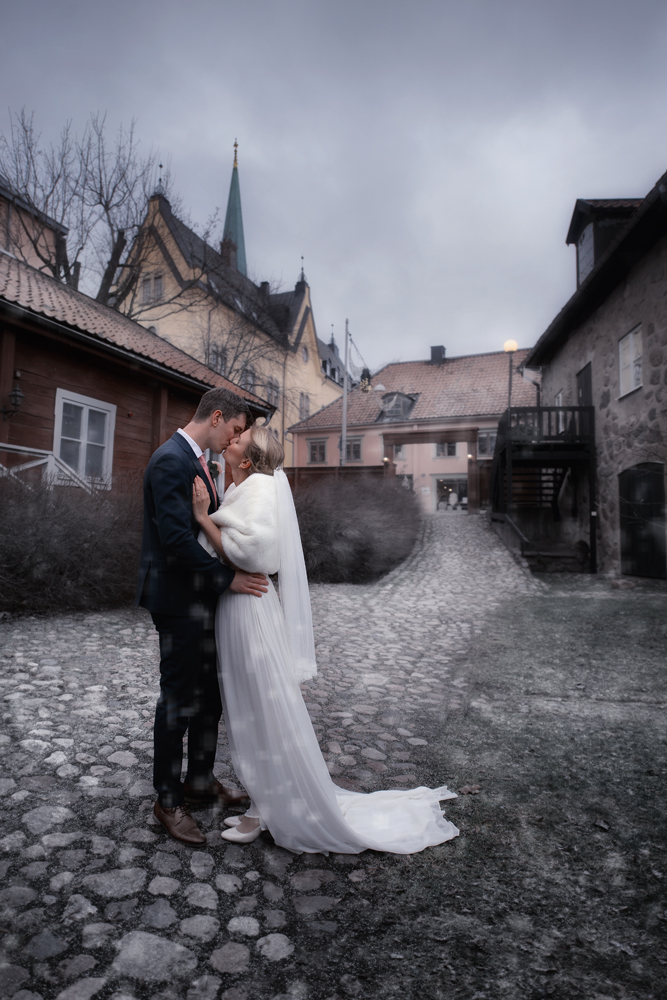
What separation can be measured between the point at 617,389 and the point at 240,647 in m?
12.0

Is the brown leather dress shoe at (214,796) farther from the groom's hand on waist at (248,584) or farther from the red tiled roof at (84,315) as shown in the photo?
the red tiled roof at (84,315)

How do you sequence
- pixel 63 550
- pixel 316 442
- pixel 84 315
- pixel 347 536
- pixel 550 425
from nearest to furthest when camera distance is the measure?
pixel 63 550
pixel 347 536
pixel 84 315
pixel 550 425
pixel 316 442

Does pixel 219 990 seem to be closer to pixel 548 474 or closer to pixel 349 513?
pixel 349 513

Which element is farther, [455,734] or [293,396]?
[293,396]

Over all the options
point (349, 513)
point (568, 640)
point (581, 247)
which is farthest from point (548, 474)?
point (568, 640)

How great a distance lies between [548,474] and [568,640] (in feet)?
34.9

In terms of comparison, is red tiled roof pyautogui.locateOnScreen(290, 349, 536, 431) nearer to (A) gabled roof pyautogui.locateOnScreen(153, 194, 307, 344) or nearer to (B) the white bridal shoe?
(A) gabled roof pyautogui.locateOnScreen(153, 194, 307, 344)

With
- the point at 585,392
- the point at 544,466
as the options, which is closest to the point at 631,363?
the point at 585,392

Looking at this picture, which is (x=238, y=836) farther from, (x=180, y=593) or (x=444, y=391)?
(x=444, y=391)

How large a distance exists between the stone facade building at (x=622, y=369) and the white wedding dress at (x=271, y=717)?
31.0 ft

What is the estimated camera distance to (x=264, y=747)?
2.35 meters

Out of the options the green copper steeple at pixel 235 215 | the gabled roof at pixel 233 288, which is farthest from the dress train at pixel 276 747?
the green copper steeple at pixel 235 215

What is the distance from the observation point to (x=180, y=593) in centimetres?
239

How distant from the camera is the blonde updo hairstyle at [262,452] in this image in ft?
8.14
